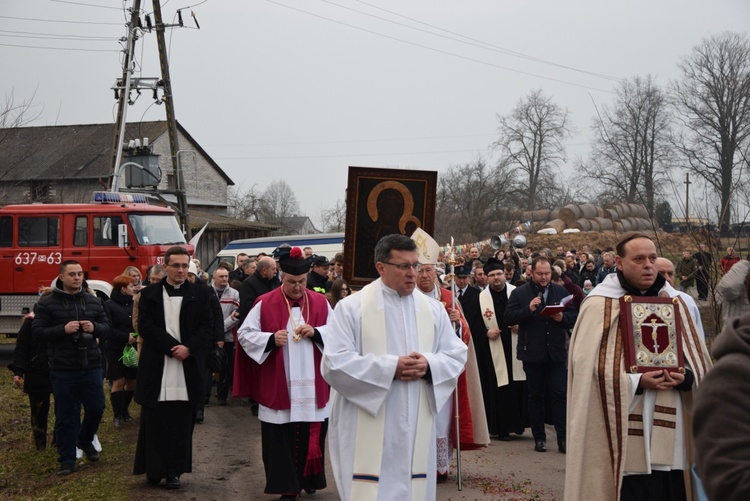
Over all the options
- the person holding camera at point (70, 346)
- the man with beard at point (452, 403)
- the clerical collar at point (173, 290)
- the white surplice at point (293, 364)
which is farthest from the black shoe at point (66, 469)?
the man with beard at point (452, 403)

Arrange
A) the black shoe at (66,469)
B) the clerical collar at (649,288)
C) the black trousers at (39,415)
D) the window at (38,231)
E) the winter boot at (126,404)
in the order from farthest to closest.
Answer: the window at (38,231)
the winter boot at (126,404)
the black trousers at (39,415)
the black shoe at (66,469)
the clerical collar at (649,288)

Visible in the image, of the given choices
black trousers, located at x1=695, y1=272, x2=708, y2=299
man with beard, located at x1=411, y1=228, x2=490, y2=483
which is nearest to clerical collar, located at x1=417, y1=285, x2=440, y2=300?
man with beard, located at x1=411, y1=228, x2=490, y2=483

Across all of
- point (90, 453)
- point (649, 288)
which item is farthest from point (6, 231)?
point (649, 288)

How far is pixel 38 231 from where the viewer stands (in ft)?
61.7

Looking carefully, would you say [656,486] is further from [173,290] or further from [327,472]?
[173,290]

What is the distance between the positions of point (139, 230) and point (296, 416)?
38.2ft

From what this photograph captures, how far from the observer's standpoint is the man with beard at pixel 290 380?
7.91 meters

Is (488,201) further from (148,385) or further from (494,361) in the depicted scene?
(148,385)

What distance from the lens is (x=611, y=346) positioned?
212 inches

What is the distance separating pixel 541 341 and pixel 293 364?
3.17 metres

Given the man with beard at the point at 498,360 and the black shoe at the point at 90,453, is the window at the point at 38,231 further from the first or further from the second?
the man with beard at the point at 498,360

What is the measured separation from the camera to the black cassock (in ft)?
36.5

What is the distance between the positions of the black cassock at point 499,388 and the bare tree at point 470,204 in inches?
1274

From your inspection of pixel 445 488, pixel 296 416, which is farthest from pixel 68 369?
pixel 445 488
